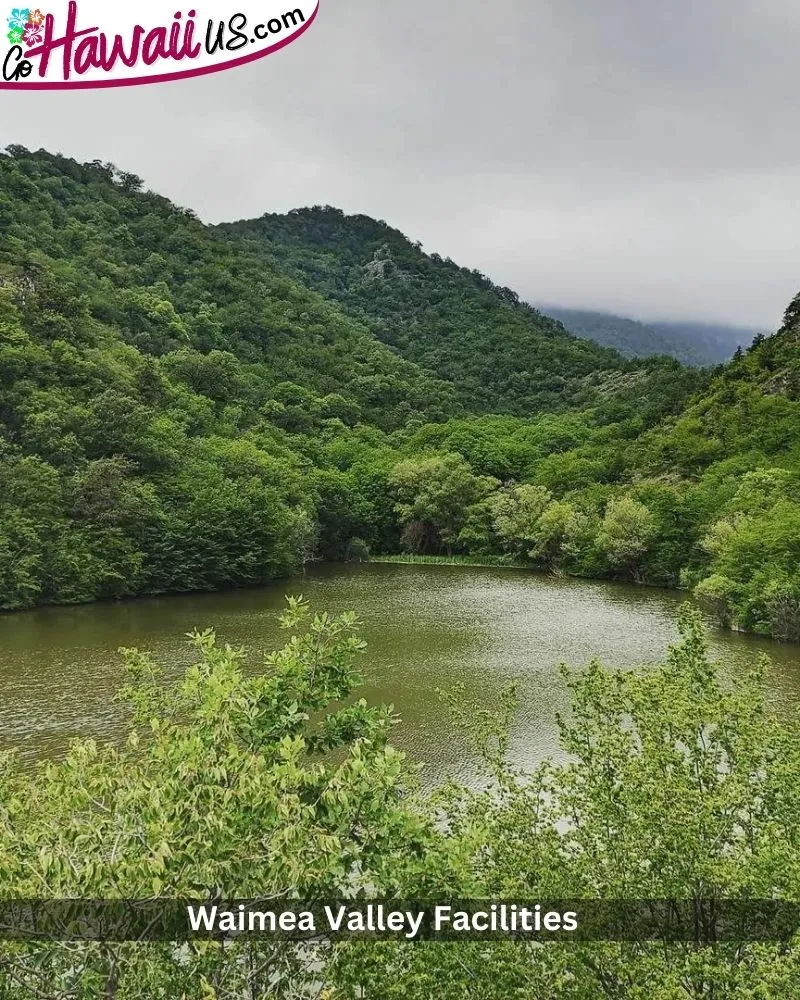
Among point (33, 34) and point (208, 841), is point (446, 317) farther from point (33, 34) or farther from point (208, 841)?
point (208, 841)

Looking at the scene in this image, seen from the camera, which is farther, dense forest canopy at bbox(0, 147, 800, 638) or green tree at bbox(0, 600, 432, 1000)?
dense forest canopy at bbox(0, 147, 800, 638)

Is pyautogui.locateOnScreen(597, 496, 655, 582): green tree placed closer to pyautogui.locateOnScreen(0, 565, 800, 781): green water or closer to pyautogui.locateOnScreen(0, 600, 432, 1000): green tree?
pyautogui.locateOnScreen(0, 565, 800, 781): green water

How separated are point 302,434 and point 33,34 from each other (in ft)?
187

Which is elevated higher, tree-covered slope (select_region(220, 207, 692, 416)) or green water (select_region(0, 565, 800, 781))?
tree-covered slope (select_region(220, 207, 692, 416))

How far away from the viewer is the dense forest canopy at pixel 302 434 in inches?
1570

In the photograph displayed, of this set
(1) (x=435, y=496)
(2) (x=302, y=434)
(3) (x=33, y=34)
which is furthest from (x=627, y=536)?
(3) (x=33, y=34)

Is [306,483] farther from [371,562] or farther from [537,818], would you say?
[537,818]

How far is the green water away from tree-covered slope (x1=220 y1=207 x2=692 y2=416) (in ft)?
168

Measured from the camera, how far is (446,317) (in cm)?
11744

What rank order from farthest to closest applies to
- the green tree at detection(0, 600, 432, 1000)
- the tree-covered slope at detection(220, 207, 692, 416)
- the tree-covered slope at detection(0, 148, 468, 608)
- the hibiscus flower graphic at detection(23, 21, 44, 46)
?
the tree-covered slope at detection(220, 207, 692, 416) → the tree-covered slope at detection(0, 148, 468, 608) → the hibiscus flower graphic at detection(23, 21, 44, 46) → the green tree at detection(0, 600, 432, 1000)

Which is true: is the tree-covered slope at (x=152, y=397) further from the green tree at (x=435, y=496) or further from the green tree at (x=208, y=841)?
the green tree at (x=208, y=841)

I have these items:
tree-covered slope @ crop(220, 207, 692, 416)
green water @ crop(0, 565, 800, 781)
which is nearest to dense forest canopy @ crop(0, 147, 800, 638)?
tree-covered slope @ crop(220, 207, 692, 416)

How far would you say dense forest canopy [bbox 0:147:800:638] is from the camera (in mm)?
39875

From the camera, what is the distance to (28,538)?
1421 inches
